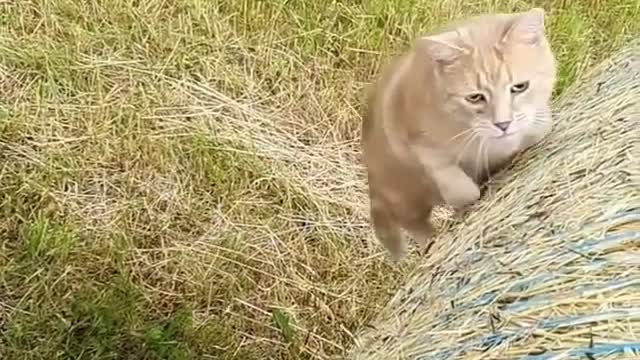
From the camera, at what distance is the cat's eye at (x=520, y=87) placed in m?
2.35

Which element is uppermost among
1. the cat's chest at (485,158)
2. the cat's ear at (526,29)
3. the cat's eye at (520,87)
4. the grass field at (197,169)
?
the cat's ear at (526,29)

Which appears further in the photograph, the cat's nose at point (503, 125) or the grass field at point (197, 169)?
the grass field at point (197, 169)

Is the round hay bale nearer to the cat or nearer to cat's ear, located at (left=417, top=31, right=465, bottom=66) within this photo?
the cat

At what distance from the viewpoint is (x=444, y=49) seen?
238 cm

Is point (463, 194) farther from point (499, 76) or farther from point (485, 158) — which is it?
point (499, 76)

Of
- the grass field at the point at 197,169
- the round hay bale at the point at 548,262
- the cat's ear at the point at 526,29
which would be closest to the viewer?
the round hay bale at the point at 548,262

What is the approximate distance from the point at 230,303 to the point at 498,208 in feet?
4.36

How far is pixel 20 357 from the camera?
3.19 meters

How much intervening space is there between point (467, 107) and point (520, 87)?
10cm

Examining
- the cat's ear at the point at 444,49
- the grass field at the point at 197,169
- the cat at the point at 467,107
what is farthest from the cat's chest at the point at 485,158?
the grass field at the point at 197,169

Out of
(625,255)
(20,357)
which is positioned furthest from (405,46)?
(625,255)

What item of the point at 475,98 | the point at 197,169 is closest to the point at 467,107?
the point at 475,98

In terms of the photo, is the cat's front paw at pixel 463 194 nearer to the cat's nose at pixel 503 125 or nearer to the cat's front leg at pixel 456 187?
the cat's front leg at pixel 456 187

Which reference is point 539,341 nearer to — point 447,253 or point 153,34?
point 447,253
